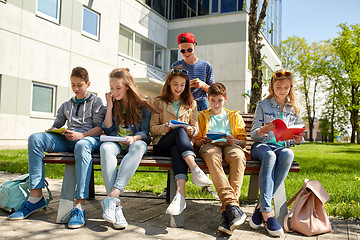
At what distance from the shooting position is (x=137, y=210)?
149 inches

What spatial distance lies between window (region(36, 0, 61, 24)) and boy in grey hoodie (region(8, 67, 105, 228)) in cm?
1003

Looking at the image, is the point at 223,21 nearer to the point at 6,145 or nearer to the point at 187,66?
the point at 6,145

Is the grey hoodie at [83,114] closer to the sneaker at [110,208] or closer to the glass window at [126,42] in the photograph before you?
the sneaker at [110,208]

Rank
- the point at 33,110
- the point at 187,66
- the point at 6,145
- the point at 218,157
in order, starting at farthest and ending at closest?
the point at 33,110 < the point at 6,145 < the point at 187,66 < the point at 218,157

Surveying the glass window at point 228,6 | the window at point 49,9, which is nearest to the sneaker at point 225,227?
the window at point 49,9

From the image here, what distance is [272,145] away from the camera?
3523mm

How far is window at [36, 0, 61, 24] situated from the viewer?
12366 mm

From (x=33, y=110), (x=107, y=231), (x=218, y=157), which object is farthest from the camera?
(x=33, y=110)

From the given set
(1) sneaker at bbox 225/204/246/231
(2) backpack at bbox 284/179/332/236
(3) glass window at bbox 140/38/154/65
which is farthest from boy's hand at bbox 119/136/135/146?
(3) glass window at bbox 140/38/154/65

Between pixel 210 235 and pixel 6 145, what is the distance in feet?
33.9

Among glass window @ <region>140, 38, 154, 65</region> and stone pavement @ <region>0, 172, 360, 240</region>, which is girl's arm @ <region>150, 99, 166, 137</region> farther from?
glass window @ <region>140, 38, 154, 65</region>

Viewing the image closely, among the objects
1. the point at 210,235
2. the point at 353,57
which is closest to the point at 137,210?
the point at 210,235

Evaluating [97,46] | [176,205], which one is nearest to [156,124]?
[176,205]

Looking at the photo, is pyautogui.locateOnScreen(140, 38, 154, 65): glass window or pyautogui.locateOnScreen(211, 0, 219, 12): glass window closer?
pyautogui.locateOnScreen(140, 38, 154, 65): glass window
